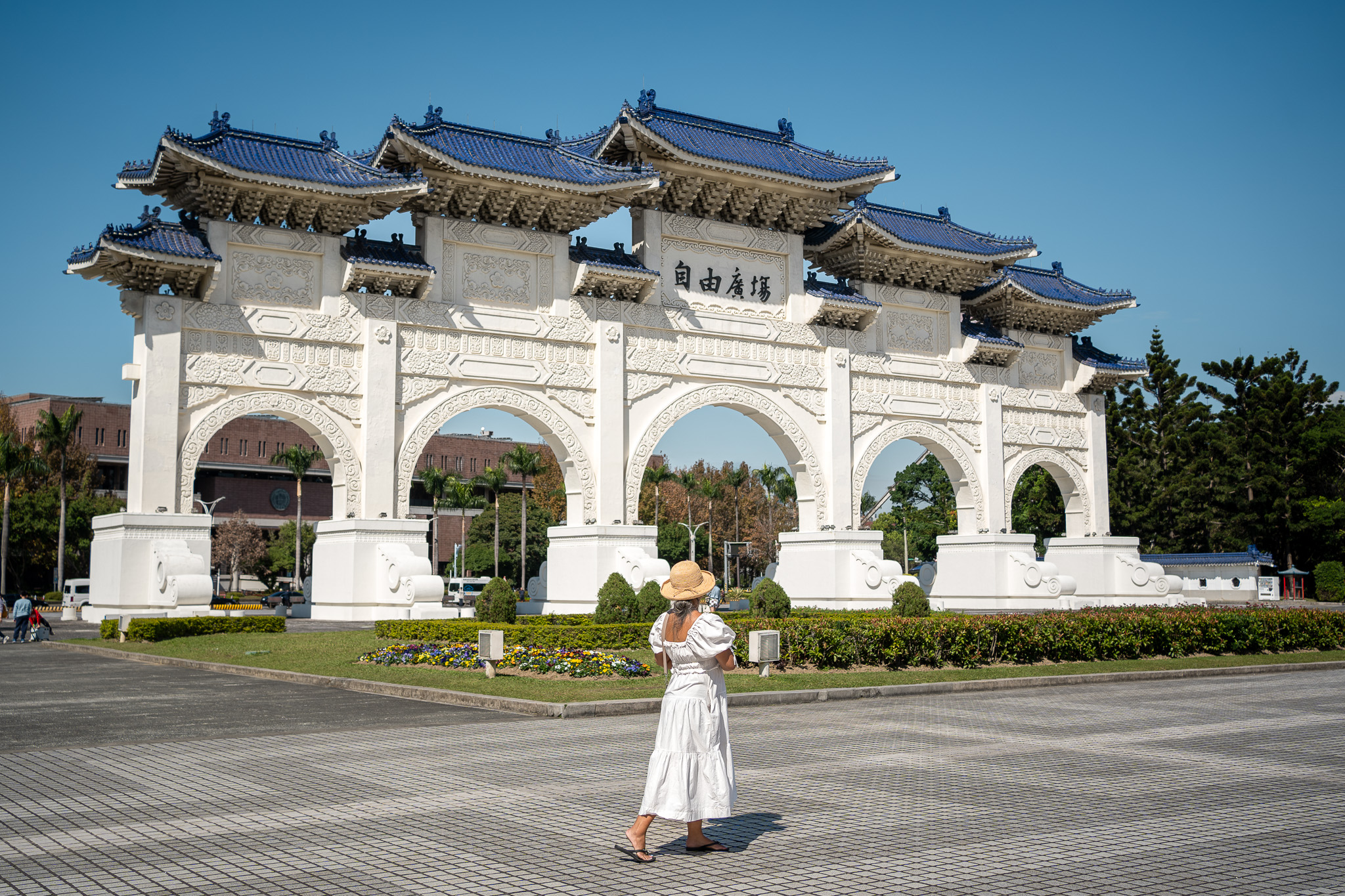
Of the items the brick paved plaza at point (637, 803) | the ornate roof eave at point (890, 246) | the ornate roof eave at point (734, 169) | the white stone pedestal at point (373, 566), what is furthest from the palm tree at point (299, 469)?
the brick paved plaza at point (637, 803)

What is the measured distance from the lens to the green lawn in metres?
12.3

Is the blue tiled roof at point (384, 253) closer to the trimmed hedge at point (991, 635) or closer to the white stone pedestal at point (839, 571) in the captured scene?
the trimmed hedge at point (991, 635)

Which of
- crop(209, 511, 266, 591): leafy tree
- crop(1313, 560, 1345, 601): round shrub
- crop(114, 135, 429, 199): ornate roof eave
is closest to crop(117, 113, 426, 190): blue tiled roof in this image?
crop(114, 135, 429, 199): ornate roof eave

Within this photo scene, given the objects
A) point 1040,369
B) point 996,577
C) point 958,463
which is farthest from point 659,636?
point 1040,369

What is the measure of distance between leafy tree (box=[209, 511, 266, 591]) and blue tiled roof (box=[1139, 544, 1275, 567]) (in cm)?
4256

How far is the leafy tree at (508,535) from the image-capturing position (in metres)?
59.5

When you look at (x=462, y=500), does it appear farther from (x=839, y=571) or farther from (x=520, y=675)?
(x=520, y=675)

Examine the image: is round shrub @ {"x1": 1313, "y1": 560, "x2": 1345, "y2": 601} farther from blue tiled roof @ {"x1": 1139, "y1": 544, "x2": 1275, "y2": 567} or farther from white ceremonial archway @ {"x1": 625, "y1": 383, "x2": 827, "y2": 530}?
white ceremonial archway @ {"x1": 625, "y1": 383, "x2": 827, "y2": 530}

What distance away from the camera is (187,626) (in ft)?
64.4

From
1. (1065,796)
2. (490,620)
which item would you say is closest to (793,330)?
(490,620)

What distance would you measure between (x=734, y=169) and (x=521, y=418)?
24.4ft

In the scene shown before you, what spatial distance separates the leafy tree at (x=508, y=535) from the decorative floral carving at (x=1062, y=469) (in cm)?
3124

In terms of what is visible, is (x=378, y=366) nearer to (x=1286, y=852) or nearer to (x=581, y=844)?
(x=581, y=844)

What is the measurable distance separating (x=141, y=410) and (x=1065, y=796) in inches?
737
